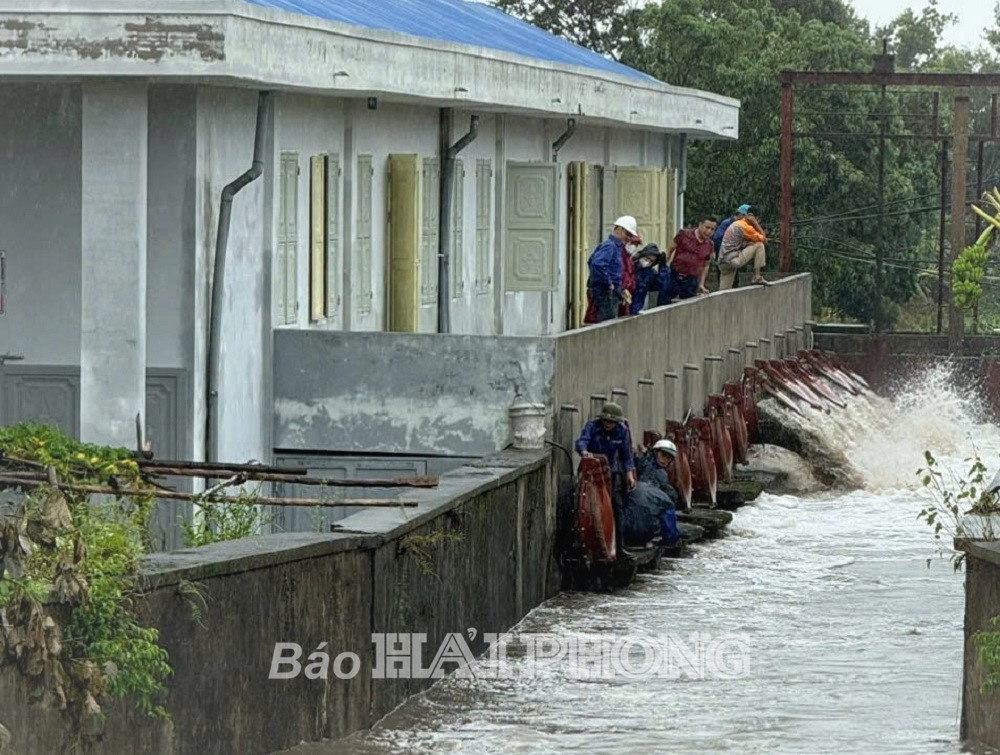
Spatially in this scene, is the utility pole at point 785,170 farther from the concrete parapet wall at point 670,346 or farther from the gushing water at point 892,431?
the gushing water at point 892,431

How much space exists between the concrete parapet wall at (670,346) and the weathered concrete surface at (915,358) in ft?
4.28

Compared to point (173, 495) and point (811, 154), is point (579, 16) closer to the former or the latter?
point (811, 154)

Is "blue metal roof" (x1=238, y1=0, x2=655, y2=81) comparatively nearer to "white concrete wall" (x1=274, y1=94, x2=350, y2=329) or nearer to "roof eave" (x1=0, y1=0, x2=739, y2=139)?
"roof eave" (x1=0, y1=0, x2=739, y2=139)

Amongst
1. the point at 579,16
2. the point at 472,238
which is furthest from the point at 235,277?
the point at 579,16

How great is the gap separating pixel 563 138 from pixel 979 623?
16.3 meters

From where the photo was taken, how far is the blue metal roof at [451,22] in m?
20.5

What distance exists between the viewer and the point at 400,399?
59.7 ft

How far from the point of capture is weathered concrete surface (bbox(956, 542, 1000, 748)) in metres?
12.1

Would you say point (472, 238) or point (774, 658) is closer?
point (774, 658)

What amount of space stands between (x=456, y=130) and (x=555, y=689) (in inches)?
385

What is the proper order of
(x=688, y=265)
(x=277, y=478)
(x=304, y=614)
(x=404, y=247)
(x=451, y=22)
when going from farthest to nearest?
(x=688, y=265)
(x=451, y=22)
(x=404, y=247)
(x=277, y=478)
(x=304, y=614)

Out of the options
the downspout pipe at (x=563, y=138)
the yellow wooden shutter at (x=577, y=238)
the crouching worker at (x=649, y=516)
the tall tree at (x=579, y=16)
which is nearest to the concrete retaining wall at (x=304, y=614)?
the crouching worker at (x=649, y=516)

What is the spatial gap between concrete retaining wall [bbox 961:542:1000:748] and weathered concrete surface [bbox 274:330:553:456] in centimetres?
609

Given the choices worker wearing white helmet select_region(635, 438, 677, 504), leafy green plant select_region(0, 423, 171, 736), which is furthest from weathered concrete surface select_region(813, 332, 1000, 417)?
leafy green plant select_region(0, 423, 171, 736)
